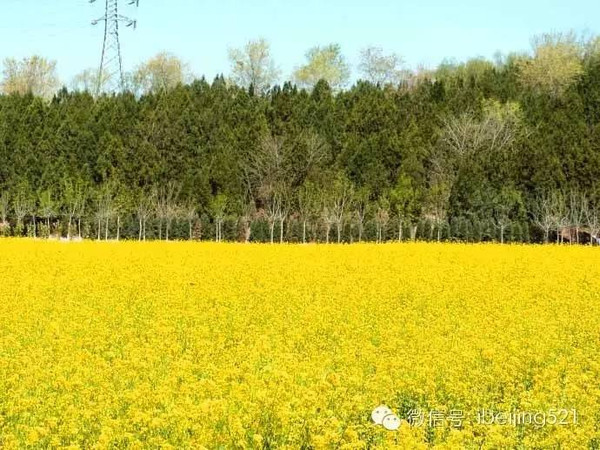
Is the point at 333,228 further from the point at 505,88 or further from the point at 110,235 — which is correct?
the point at 505,88

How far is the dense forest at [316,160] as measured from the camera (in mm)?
59219

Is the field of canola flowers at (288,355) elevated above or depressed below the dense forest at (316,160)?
below

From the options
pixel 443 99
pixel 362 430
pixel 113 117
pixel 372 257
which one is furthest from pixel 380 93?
pixel 362 430

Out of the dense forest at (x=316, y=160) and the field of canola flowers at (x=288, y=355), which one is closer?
the field of canola flowers at (x=288, y=355)

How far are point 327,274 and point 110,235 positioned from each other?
44227 millimetres

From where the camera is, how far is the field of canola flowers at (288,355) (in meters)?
7.60

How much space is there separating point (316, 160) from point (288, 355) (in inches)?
2473

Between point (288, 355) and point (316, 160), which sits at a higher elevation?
point (316, 160)

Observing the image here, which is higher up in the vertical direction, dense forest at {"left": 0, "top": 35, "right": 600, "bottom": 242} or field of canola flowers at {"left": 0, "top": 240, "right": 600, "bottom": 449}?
dense forest at {"left": 0, "top": 35, "right": 600, "bottom": 242}

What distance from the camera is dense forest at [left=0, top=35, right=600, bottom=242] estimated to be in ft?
194

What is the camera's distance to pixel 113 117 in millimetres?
77375

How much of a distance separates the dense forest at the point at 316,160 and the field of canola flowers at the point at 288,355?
118 feet

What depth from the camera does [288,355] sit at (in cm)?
1053

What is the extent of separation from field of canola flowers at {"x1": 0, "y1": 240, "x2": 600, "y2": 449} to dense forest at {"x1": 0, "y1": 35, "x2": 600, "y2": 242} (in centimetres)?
3607
